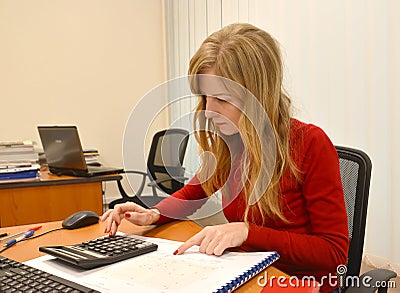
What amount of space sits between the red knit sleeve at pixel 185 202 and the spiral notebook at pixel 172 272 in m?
0.32

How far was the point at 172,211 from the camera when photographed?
1259 mm

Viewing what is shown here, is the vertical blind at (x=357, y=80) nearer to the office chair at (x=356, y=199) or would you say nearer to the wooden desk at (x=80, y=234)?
the office chair at (x=356, y=199)

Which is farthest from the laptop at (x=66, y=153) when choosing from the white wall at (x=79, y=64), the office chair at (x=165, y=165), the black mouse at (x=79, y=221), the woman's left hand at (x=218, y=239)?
the woman's left hand at (x=218, y=239)

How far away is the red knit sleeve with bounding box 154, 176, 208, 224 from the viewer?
126cm

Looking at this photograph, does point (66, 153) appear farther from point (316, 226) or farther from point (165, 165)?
point (316, 226)

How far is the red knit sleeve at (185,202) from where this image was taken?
1.26 metres

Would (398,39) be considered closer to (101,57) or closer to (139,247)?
(139,247)

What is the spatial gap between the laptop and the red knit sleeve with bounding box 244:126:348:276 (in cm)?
153

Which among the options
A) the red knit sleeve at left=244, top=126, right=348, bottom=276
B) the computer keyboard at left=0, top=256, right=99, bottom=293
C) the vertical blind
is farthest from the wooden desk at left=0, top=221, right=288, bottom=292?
the vertical blind

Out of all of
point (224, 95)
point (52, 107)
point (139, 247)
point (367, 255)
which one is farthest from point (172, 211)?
point (52, 107)

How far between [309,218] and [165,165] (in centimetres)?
173

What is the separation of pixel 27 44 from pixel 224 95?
106 inches

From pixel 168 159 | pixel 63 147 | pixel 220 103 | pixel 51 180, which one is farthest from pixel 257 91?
pixel 63 147

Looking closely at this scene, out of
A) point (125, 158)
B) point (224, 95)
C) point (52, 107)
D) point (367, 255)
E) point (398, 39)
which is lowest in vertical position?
point (367, 255)
